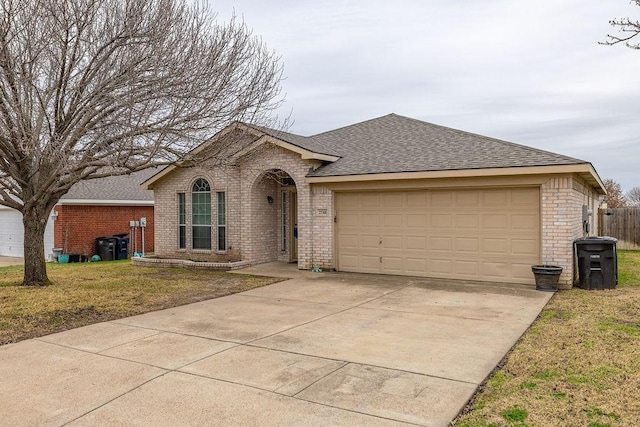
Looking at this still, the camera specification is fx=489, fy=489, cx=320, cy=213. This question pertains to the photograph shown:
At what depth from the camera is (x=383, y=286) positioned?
1084 centimetres

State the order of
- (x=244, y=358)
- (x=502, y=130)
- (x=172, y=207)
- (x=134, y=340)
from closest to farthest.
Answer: (x=244, y=358) → (x=134, y=340) → (x=172, y=207) → (x=502, y=130)

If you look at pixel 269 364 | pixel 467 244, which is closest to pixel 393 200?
pixel 467 244

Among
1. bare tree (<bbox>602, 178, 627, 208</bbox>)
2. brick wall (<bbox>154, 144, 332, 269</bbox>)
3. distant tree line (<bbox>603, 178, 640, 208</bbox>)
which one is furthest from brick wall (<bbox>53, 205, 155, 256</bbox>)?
bare tree (<bbox>602, 178, 627, 208</bbox>)

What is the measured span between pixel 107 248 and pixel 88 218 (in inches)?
57.9

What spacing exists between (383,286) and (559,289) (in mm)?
3726

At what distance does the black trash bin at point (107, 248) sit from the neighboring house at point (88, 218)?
1.44ft

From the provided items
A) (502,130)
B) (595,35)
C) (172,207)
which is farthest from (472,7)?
(502,130)

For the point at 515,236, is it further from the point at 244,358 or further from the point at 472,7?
the point at 244,358

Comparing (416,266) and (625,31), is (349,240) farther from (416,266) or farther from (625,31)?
(625,31)

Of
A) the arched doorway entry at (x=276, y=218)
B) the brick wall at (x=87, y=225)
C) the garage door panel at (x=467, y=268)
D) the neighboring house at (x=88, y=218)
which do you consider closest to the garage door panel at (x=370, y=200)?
the garage door panel at (x=467, y=268)

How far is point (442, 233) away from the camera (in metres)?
11.9

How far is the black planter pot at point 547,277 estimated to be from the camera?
10062 millimetres

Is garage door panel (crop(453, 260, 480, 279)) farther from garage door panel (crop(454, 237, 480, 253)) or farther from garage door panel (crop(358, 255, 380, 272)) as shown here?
garage door panel (crop(358, 255, 380, 272))

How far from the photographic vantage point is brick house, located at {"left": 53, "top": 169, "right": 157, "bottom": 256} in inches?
739
